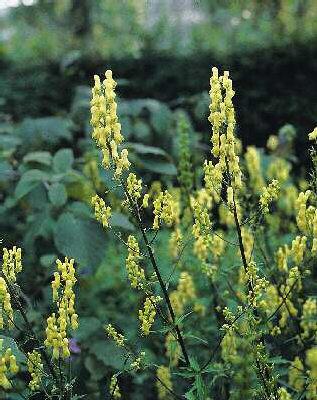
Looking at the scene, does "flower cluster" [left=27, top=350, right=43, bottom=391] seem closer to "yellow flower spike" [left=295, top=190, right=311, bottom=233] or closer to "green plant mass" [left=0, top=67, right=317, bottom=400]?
"green plant mass" [left=0, top=67, right=317, bottom=400]

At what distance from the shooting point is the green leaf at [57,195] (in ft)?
11.1

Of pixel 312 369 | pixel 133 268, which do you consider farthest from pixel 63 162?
pixel 312 369

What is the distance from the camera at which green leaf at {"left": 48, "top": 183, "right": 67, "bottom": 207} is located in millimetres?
3373

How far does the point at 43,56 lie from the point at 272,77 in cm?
374

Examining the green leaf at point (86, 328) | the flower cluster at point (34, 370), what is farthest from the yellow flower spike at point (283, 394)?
the green leaf at point (86, 328)

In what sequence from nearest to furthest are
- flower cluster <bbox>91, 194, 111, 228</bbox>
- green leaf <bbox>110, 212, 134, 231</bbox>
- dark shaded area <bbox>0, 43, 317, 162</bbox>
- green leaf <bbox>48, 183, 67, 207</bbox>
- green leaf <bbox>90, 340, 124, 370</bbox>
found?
1. flower cluster <bbox>91, 194, 111, 228</bbox>
2. green leaf <bbox>90, 340, 124, 370</bbox>
3. green leaf <bbox>110, 212, 134, 231</bbox>
4. green leaf <bbox>48, 183, 67, 207</bbox>
5. dark shaded area <bbox>0, 43, 317, 162</bbox>

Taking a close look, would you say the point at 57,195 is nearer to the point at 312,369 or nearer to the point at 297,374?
the point at 297,374

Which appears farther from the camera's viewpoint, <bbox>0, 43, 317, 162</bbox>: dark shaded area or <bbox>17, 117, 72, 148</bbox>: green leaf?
<bbox>0, 43, 317, 162</bbox>: dark shaded area

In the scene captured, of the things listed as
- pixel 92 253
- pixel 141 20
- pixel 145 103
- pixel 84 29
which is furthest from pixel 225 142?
pixel 84 29

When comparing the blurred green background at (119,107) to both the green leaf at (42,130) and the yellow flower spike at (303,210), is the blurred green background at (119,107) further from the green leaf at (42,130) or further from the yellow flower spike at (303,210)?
the yellow flower spike at (303,210)

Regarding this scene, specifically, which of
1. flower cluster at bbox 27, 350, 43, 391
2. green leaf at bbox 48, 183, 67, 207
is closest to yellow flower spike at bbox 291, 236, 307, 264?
flower cluster at bbox 27, 350, 43, 391

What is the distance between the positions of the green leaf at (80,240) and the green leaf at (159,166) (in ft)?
2.22

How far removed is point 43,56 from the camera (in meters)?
10.1

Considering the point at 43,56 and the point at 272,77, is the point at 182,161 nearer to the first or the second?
the point at 272,77
